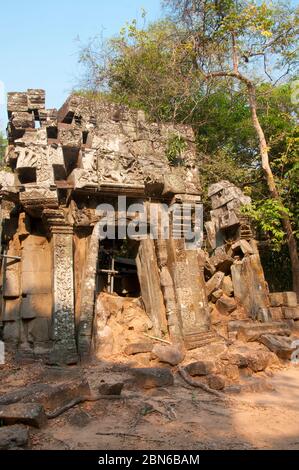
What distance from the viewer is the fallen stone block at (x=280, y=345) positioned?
7.82 m

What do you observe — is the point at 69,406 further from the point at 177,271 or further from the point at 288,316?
the point at 288,316

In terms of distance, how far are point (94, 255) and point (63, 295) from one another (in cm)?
106

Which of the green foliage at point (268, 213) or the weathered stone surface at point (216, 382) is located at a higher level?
the green foliage at point (268, 213)

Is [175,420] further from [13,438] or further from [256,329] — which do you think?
[256,329]

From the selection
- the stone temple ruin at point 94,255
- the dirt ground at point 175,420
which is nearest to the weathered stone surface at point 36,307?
the stone temple ruin at point 94,255

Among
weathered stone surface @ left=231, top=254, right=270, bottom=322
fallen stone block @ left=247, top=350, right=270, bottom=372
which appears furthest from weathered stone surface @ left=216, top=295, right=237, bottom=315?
fallen stone block @ left=247, top=350, right=270, bottom=372

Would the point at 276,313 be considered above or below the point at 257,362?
above

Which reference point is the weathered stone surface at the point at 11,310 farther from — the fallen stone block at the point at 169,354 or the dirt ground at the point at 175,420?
the fallen stone block at the point at 169,354

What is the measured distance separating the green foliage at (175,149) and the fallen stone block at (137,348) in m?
4.16

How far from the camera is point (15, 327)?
8.18 m

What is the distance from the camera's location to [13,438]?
374cm

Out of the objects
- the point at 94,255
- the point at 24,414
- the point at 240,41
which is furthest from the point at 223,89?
the point at 24,414
